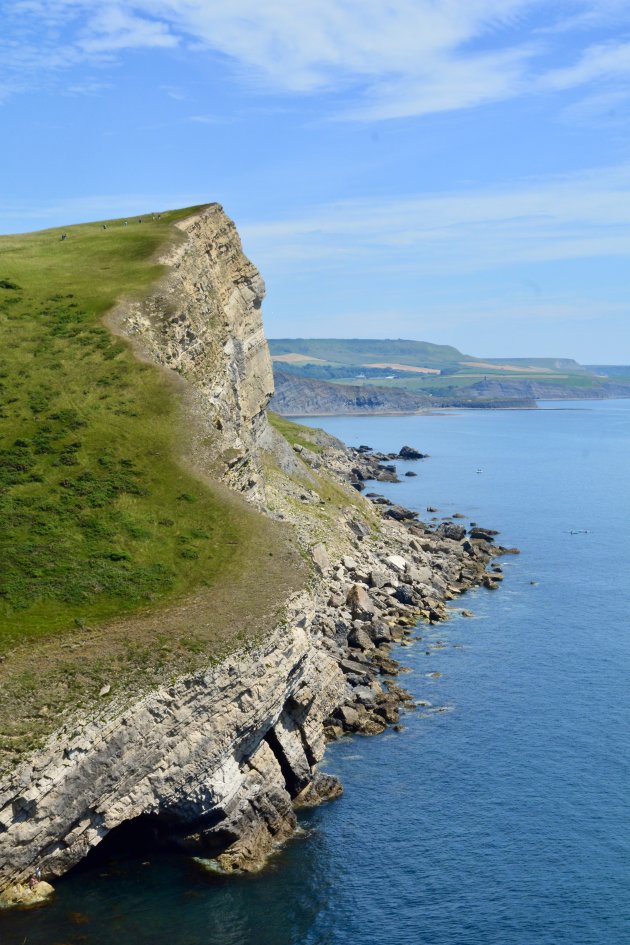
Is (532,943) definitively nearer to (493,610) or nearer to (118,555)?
(118,555)

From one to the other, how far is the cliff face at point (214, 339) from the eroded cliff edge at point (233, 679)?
204 mm

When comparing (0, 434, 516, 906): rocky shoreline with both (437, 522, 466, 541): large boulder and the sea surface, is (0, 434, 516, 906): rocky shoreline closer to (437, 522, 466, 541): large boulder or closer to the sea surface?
the sea surface

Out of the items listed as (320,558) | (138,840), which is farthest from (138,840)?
(320,558)

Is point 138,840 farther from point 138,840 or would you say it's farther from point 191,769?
point 191,769

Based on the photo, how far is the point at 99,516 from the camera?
58.2m

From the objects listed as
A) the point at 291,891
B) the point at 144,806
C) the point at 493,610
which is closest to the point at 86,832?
the point at 144,806

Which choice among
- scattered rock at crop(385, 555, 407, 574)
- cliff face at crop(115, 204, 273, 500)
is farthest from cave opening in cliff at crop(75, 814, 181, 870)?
scattered rock at crop(385, 555, 407, 574)

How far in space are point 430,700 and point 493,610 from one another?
28.2 m

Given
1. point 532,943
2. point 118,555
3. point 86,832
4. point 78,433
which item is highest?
point 78,433

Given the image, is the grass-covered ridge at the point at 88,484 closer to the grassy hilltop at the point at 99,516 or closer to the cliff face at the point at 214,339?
the grassy hilltop at the point at 99,516

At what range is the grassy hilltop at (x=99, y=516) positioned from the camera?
1957 inches

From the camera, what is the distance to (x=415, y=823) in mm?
53875

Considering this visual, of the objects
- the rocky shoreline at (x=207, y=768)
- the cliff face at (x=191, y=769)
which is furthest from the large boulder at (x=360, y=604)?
the cliff face at (x=191, y=769)

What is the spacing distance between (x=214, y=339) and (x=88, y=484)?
32.4 meters
